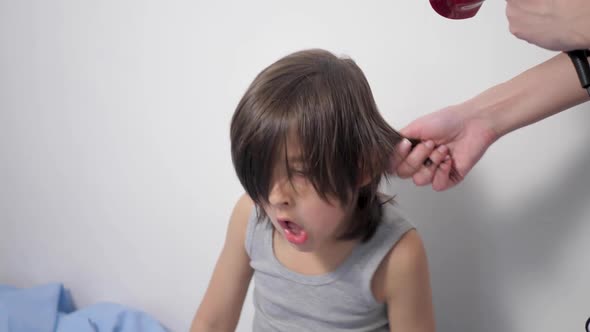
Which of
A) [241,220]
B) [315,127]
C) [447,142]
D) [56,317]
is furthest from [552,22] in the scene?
[56,317]

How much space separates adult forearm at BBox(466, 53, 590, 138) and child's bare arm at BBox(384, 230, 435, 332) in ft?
0.70

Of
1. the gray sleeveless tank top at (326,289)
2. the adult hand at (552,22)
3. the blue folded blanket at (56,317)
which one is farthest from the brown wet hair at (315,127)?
the blue folded blanket at (56,317)

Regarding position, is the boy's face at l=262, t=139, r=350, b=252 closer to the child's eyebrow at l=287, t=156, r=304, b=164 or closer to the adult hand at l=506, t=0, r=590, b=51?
the child's eyebrow at l=287, t=156, r=304, b=164

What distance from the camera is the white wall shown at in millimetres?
843

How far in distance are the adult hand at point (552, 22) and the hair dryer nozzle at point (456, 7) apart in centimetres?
5

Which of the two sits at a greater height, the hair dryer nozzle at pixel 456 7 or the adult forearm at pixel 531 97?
the hair dryer nozzle at pixel 456 7

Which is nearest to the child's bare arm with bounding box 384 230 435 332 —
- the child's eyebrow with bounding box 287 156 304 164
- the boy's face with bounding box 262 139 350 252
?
the boy's face with bounding box 262 139 350 252

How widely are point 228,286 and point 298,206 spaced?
339 millimetres

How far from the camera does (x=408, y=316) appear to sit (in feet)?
2.61

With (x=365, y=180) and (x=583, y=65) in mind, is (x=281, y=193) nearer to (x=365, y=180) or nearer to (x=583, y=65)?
(x=365, y=180)

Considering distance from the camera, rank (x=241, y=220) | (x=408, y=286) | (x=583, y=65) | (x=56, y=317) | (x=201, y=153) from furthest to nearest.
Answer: (x=56, y=317) → (x=201, y=153) → (x=241, y=220) → (x=408, y=286) → (x=583, y=65)

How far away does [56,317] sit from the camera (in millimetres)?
1244

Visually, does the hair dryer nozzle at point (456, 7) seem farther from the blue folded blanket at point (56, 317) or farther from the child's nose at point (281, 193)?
the blue folded blanket at point (56, 317)

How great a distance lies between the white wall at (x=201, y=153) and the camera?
2.77ft
